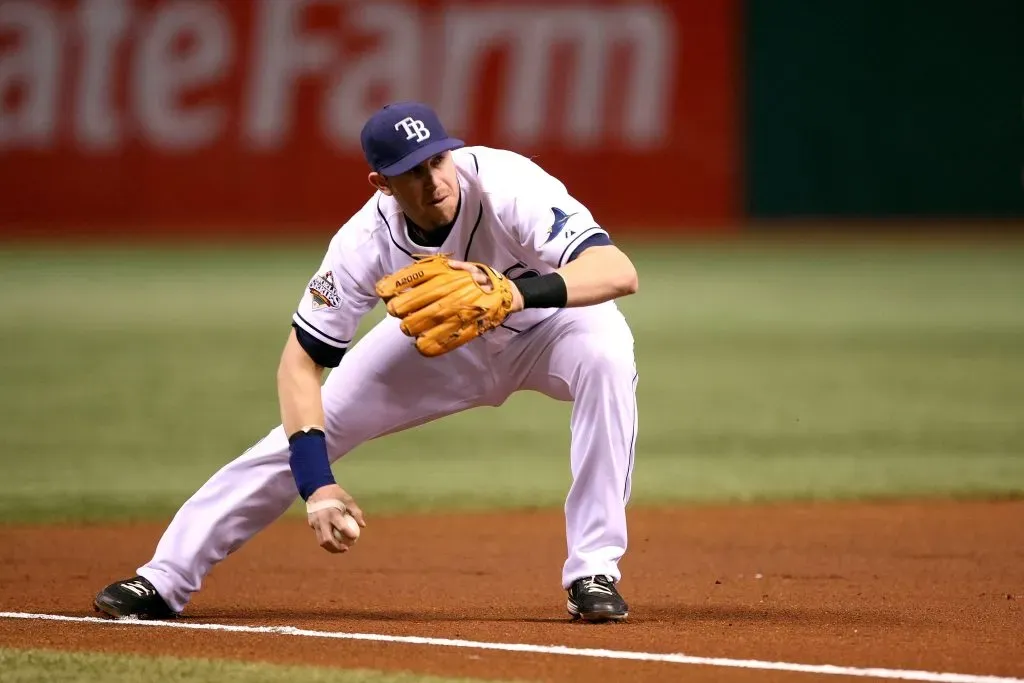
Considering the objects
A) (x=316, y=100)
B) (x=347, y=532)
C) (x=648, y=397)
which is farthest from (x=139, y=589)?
(x=316, y=100)

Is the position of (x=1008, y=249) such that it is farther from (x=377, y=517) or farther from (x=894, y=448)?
(x=377, y=517)

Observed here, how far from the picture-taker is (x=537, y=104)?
2075 cm

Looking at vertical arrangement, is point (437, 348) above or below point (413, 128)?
below

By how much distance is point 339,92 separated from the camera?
20.5m

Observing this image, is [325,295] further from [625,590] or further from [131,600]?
[625,590]

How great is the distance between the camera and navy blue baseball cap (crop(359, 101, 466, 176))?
4.73 metres

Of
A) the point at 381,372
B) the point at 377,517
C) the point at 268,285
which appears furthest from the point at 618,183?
the point at 381,372

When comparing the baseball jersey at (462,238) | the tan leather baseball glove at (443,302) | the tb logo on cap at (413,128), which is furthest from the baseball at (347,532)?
the tb logo on cap at (413,128)

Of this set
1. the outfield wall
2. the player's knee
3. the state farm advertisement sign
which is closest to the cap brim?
the player's knee

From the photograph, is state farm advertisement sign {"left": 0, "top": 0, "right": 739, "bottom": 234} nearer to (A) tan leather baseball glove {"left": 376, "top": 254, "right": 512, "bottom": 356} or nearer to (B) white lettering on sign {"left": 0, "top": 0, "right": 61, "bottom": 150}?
(B) white lettering on sign {"left": 0, "top": 0, "right": 61, "bottom": 150}

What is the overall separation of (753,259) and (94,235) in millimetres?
8213

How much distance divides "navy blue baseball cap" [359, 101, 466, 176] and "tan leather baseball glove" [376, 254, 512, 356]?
1.01ft

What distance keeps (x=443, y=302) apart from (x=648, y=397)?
616 cm

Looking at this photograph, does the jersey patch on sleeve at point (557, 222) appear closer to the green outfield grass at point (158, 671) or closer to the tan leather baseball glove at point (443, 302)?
the tan leather baseball glove at point (443, 302)
